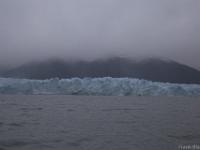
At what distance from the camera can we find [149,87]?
70750mm

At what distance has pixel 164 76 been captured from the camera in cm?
15550

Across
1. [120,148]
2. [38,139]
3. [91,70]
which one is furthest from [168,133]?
[91,70]

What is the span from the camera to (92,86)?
71.4 metres

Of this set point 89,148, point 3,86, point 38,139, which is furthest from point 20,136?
point 3,86

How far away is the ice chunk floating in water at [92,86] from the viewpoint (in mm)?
68500

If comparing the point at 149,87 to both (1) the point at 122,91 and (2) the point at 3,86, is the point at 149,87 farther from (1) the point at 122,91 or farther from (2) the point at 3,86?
(2) the point at 3,86

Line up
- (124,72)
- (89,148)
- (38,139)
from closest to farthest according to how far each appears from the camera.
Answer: (89,148) < (38,139) < (124,72)

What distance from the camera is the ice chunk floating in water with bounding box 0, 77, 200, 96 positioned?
68.5 metres

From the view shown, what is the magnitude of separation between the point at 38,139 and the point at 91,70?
153971 mm

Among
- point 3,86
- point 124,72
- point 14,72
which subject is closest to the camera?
point 3,86

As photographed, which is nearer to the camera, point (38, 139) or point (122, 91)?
point (38, 139)

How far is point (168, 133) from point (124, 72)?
492 ft

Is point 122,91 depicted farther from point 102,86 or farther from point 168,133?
point 168,133

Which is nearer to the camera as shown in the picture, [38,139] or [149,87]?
[38,139]
